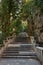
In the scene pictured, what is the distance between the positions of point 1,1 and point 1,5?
2.03ft

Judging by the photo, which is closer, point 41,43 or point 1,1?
point 41,43

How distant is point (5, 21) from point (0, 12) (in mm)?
1169

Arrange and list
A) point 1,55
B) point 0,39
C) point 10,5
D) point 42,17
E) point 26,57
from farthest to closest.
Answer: point 10,5
point 0,39
point 42,17
point 1,55
point 26,57

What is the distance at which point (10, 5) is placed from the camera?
20359 mm

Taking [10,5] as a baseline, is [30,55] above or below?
below

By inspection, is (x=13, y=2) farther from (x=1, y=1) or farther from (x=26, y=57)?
(x=26, y=57)

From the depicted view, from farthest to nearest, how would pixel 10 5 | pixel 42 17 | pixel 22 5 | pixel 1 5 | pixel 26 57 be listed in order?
pixel 22 5 < pixel 10 5 < pixel 1 5 < pixel 42 17 < pixel 26 57

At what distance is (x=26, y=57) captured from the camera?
10.2 meters

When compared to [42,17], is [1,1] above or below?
above

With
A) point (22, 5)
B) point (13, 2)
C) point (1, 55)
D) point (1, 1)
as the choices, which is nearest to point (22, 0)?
point (22, 5)

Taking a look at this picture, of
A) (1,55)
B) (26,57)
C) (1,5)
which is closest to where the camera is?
(26,57)

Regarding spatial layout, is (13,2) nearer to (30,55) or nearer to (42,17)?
(42,17)

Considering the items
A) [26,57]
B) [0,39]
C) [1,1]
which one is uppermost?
[1,1]

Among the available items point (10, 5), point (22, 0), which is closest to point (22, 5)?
point (22, 0)
